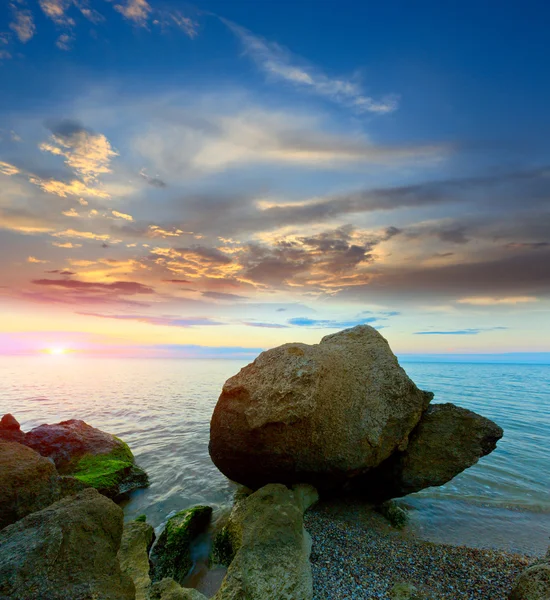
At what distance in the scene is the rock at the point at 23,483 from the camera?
6898 mm

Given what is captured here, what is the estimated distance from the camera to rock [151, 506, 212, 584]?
8.42m

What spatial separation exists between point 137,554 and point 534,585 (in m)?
8.20

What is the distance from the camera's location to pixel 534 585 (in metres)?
6.17

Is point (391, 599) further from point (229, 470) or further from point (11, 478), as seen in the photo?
point (11, 478)

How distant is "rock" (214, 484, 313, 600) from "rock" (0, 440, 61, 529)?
4262 mm

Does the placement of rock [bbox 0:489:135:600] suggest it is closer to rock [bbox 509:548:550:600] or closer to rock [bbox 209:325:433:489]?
rock [bbox 209:325:433:489]

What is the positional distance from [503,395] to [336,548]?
4524 centimetres

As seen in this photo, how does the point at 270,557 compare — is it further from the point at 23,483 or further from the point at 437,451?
the point at 437,451

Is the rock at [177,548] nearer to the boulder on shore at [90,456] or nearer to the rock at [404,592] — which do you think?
the boulder on shore at [90,456]

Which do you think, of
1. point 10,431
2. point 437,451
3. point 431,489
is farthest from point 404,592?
point 10,431

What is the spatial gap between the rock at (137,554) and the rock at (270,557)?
1823 millimetres

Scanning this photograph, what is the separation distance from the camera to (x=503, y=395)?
144 feet

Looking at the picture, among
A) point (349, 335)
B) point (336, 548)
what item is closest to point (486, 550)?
point (336, 548)

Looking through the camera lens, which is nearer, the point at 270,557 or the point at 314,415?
the point at 270,557
